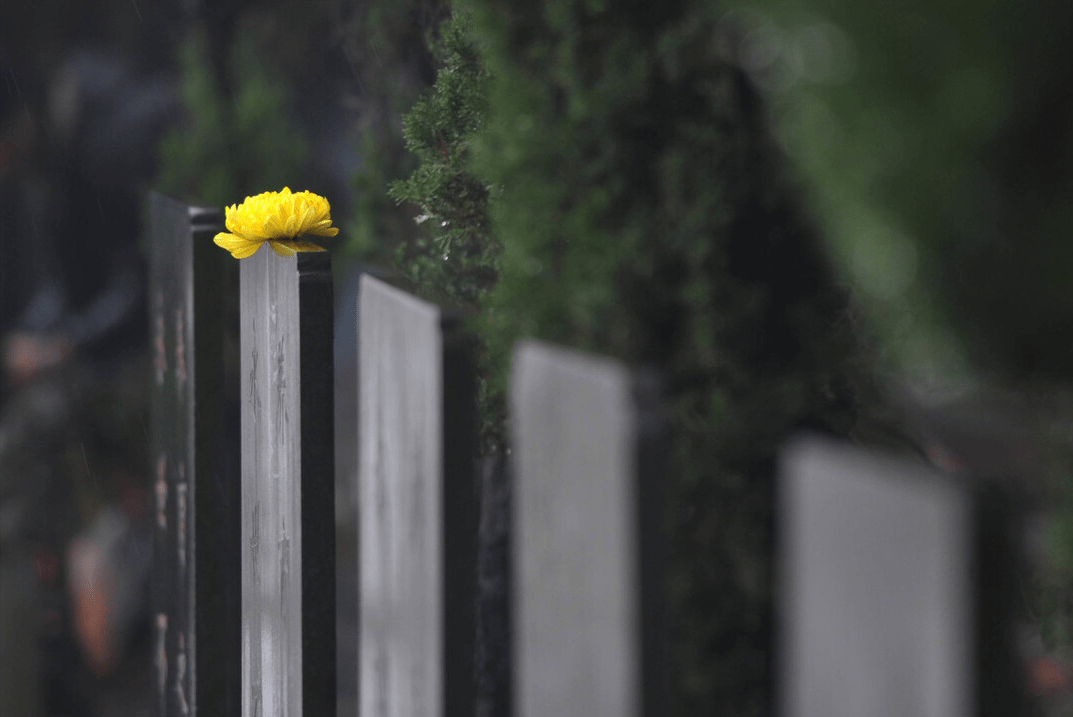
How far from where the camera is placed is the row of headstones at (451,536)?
2.57ft

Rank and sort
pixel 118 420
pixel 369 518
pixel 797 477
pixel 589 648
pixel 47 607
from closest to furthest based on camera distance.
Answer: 1. pixel 797 477
2. pixel 589 648
3. pixel 369 518
4. pixel 47 607
5. pixel 118 420

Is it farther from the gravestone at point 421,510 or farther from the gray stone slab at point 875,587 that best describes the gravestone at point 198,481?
the gray stone slab at point 875,587

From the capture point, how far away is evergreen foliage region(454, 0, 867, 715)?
163cm

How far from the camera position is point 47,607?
21.7 ft

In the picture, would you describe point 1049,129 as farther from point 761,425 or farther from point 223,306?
point 223,306

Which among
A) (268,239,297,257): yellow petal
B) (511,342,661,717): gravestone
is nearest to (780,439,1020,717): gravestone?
(511,342,661,717): gravestone

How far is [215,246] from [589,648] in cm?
196

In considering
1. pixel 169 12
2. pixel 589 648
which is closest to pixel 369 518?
pixel 589 648

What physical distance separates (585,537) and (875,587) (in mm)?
396

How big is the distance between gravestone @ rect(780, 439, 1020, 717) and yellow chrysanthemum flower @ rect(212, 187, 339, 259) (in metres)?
1.53

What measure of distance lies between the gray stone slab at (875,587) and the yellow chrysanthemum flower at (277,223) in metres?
1.53

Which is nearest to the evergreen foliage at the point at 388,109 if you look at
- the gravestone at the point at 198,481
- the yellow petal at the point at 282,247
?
the gravestone at the point at 198,481

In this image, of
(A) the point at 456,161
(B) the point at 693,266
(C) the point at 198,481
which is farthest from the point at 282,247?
(B) the point at 693,266

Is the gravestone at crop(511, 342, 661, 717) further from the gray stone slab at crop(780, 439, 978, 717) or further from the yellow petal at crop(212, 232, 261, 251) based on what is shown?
the yellow petal at crop(212, 232, 261, 251)
